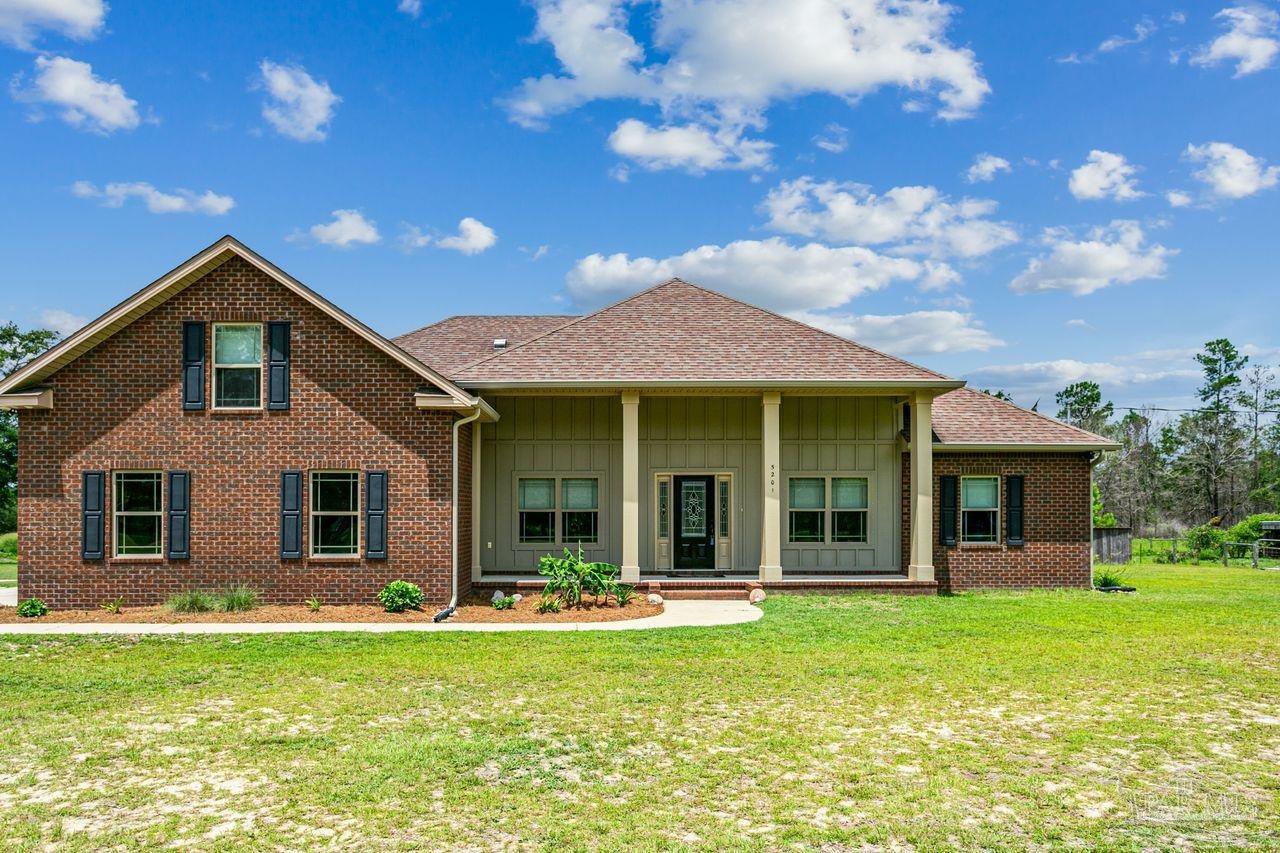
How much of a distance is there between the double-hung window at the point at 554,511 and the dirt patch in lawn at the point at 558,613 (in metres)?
3.25

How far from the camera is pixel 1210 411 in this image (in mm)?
49094

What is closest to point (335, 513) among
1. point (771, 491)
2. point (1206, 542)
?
point (771, 491)

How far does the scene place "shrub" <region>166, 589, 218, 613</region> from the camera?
14.4m

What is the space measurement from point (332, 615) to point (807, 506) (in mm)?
9939

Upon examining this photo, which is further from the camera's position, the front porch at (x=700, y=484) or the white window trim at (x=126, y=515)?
the front porch at (x=700, y=484)

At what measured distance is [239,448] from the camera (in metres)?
15.2

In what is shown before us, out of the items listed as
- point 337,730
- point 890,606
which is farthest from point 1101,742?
point 890,606

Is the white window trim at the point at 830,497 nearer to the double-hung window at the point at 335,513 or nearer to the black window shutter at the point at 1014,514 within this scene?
the black window shutter at the point at 1014,514

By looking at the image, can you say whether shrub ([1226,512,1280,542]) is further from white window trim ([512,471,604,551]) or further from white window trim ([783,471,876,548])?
white window trim ([512,471,604,551])

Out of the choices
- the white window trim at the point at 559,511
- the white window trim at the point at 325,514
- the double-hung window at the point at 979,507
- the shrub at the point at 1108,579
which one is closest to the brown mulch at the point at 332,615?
the white window trim at the point at 325,514

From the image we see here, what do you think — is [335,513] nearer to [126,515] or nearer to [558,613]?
[126,515]

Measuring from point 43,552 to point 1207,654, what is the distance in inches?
681

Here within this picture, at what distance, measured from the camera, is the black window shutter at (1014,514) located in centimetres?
1895

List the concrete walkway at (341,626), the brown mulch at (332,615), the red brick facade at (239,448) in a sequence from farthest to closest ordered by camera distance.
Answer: the red brick facade at (239,448), the brown mulch at (332,615), the concrete walkway at (341,626)
